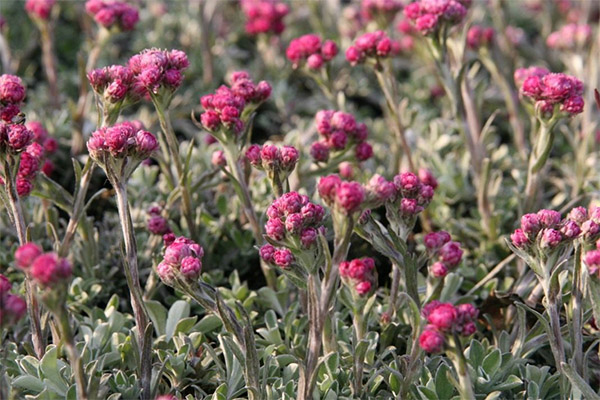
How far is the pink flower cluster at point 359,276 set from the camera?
179cm

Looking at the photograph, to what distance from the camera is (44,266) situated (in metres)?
1.25

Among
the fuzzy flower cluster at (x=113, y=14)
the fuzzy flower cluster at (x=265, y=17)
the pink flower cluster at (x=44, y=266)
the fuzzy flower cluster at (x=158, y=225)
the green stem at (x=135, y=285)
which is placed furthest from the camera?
the fuzzy flower cluster at (x=265, y=17)

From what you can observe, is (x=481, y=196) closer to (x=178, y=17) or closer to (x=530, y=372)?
(x=530, y=372)

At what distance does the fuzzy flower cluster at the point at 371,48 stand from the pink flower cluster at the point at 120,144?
0.94 metres

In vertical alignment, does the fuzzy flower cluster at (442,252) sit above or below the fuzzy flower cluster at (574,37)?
below

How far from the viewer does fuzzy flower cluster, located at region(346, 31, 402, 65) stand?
7.81 ft

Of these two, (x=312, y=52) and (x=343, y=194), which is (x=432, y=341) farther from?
(x=312, y=52)

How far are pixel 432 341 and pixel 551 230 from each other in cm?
42

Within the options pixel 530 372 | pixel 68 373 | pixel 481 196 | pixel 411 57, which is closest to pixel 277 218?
pixel 68 373

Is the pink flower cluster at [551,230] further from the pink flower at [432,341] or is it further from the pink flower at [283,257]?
the pink flower at [283,257]

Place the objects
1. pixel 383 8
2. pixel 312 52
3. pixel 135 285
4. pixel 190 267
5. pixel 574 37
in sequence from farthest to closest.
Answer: pixel 574 37
pixel 383 8
pixel 312 52
pixel 135 285
pixel 190 267

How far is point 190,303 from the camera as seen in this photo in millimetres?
2193

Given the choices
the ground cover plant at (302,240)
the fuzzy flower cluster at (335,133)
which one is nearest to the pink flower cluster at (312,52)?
the ground cover plant at (302,240)

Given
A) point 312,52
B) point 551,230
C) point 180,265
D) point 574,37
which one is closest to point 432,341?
point 551,230
